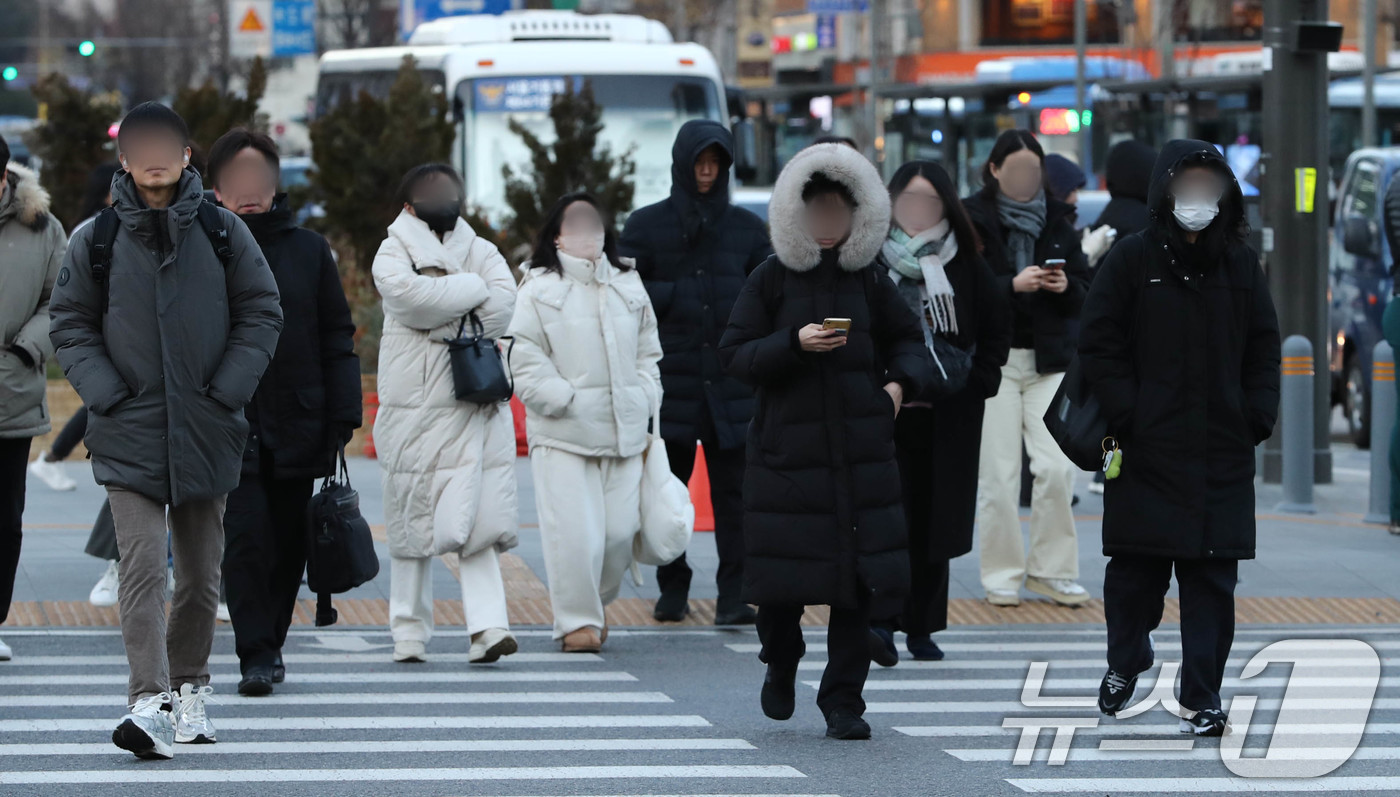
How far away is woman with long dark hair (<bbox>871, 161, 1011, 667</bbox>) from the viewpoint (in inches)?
320

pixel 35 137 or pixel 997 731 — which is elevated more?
pixel 35 137

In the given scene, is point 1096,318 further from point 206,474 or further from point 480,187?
point 480,187

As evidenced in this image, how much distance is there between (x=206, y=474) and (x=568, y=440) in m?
2.36

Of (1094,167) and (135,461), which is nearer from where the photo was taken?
(135,461)

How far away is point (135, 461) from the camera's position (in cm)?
626

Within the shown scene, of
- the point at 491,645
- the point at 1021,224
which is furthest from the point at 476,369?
the point at 1021,224

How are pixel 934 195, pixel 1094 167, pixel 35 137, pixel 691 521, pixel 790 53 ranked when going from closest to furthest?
pixel 934 195
pixel 691 521
pixel 35 137
pixel 1094 167
pixel 790 53

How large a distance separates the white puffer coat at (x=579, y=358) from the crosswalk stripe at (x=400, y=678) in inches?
38.3

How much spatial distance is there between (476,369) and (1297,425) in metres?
6.04

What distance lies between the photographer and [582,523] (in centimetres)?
851

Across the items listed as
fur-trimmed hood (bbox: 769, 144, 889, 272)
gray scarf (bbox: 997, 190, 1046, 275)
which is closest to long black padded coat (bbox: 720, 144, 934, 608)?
fur-trimmed hood (bbox: 769, 144, 889, 272)

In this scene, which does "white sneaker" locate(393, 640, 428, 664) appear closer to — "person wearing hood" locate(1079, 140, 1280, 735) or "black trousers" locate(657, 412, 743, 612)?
"black trousers" locate(657, 412, 743, 612)

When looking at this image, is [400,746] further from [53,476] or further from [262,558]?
[53,476]

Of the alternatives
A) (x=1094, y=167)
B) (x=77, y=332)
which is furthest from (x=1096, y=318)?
(x=1094, y=167)
